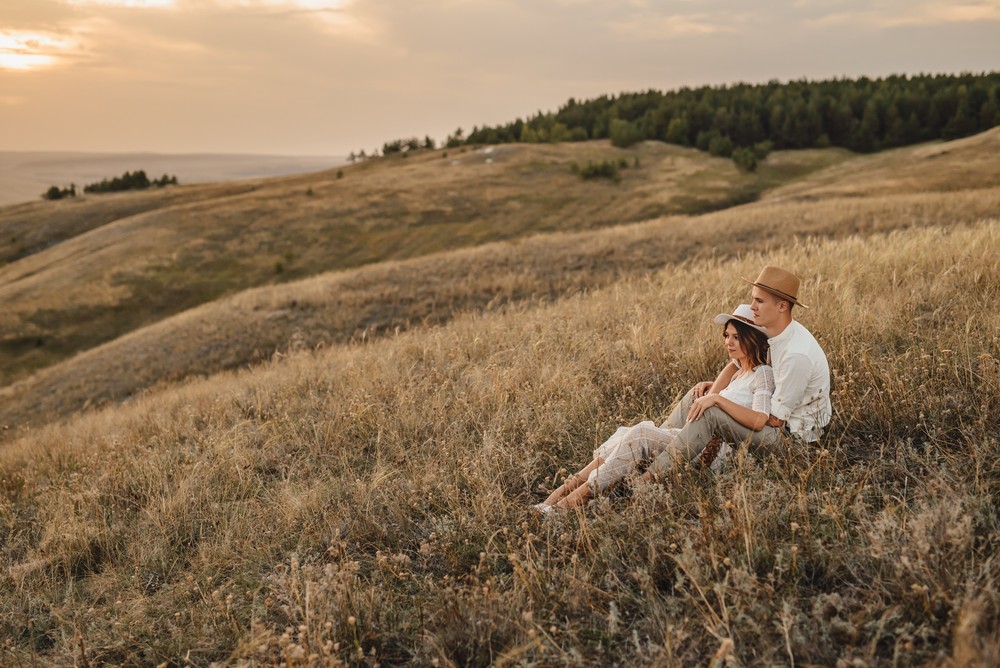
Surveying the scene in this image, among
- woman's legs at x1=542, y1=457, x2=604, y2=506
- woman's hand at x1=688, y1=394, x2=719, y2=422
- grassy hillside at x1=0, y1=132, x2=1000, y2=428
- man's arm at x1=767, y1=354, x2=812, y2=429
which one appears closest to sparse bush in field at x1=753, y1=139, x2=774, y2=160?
grassy hillside at x1=0, y1=132, x2=1000, y2=428

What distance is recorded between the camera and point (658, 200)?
46000 millimetres

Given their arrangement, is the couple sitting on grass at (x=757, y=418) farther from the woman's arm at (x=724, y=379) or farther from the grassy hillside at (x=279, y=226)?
the grassy hillside at (x=279, y=226)

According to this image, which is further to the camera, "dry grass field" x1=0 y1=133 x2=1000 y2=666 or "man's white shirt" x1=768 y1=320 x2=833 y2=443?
"man's white shirt" x1=768 y1=320 x2=833 y2=443

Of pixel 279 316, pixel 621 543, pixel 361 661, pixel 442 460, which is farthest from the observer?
pixel 279 316

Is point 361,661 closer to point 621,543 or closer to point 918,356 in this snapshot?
point 621,543

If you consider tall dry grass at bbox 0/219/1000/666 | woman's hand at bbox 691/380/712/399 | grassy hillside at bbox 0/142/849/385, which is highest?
grassy hillside at bbox 0/142/849/385

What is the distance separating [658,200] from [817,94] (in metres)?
48.0

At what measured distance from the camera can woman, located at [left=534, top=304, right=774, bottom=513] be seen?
3.64 metres

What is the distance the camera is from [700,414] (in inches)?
144

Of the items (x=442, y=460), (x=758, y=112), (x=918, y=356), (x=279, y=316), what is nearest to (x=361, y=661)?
(x=442, y=460)

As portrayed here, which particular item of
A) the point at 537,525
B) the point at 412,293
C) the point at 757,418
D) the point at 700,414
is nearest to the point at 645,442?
the point at 700,414

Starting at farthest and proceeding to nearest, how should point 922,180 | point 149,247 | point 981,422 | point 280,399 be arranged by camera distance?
1. point 149,247
2. point 922,180
3. point 280,399
4. point 981,422

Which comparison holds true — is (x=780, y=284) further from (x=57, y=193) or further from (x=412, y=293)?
(x=57, y=193)

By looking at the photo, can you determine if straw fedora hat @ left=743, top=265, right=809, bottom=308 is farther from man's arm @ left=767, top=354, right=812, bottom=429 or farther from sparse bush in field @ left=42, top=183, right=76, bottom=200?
sparse bush in field @ left=42, top=183, right=76, bottom=200
